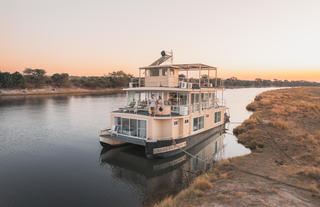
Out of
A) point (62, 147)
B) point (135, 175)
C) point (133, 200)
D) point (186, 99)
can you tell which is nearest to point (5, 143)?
point (62, 147)

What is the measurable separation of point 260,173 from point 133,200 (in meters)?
7.69

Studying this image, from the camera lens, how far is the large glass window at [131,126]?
17500mm

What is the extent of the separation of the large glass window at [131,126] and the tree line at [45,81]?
79.0m

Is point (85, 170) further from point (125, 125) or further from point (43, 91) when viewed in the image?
point (43, 91)

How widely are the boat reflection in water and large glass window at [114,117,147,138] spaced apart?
194 cm

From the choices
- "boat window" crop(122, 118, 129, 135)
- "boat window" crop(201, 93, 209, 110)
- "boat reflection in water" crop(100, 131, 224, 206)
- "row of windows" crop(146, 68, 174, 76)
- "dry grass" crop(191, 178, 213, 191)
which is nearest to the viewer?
"dry grass" crop(191, 178, 213, 191)

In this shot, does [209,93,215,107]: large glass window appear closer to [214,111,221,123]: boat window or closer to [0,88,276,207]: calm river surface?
[214,111,221,123]: boat window

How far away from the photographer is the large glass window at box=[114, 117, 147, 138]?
17500 millimetres

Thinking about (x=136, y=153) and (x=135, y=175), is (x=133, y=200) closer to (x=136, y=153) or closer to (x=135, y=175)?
(x=135, y=175)

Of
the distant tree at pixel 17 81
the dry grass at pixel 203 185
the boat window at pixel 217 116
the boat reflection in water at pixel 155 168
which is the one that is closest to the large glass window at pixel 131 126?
the boat reflection in water at pixel 155 168

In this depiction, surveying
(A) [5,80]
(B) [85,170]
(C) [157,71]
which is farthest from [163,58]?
(A) [5,80]

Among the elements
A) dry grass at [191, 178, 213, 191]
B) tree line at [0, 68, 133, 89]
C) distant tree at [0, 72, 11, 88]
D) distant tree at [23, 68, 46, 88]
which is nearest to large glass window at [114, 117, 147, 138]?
dry grass at [191, 178, 213, 191]

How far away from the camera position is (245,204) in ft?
28.7

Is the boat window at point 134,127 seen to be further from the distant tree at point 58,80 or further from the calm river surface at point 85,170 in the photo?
the distant tree at point 58,80
